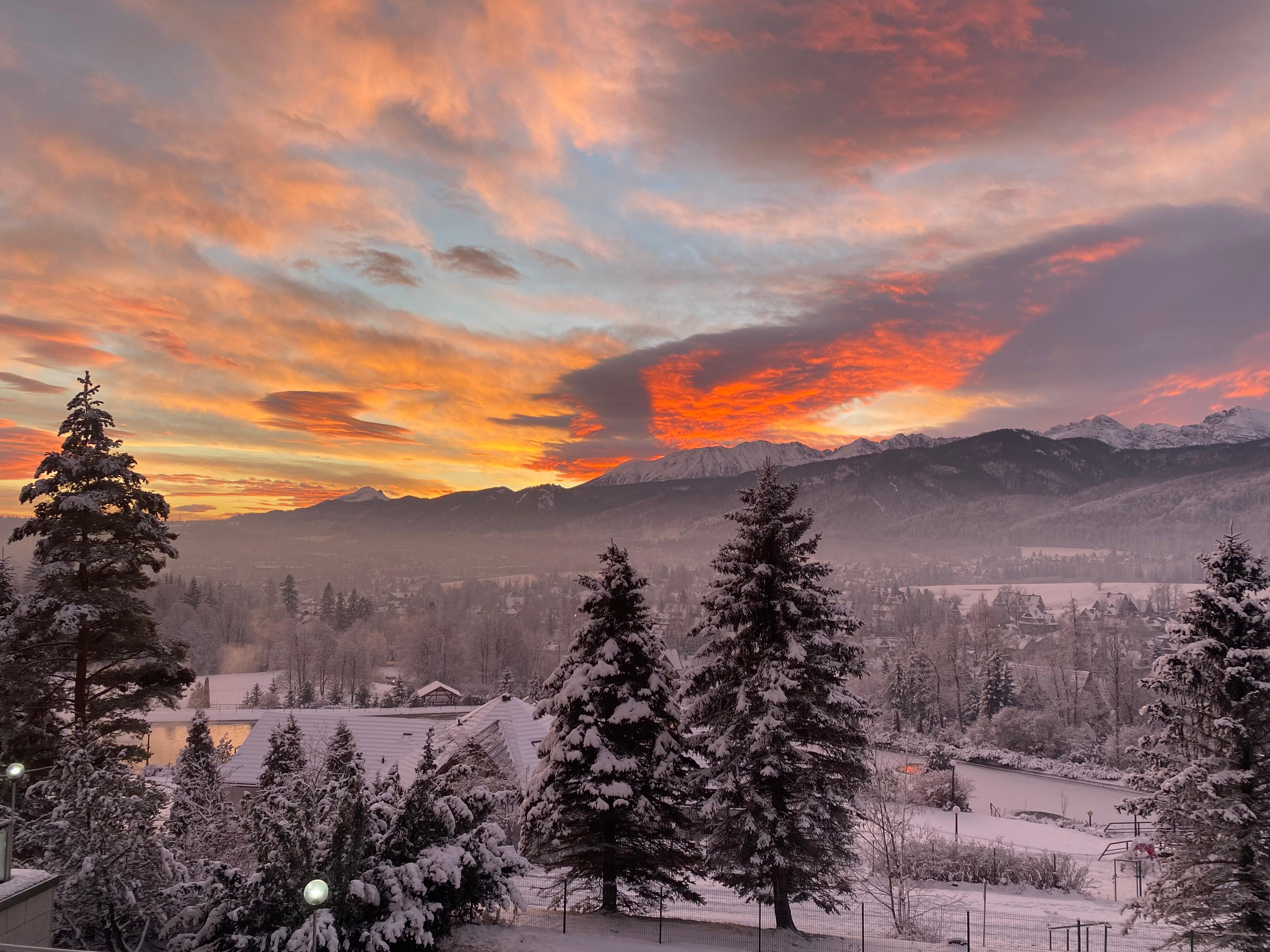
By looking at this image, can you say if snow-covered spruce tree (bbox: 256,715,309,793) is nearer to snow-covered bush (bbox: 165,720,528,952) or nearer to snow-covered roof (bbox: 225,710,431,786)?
snow-covered roof (bbox: 225,710,431,786)

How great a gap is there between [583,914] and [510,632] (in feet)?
331

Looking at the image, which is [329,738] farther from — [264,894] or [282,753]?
[264,894]

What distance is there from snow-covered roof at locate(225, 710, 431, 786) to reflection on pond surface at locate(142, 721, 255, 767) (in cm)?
2292

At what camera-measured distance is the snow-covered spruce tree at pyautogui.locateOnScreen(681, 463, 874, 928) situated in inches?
697

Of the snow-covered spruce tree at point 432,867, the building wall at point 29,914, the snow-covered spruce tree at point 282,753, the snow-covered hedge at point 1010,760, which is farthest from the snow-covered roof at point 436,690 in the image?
the building wall at point 29,914

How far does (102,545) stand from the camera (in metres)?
17.0

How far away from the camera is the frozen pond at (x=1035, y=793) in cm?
5047

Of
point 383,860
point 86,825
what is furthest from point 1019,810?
point 86,825

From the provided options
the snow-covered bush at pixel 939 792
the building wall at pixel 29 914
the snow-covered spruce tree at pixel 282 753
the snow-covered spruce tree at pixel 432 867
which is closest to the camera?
the building wall at pixel 29 914

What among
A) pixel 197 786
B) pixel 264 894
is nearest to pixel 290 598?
pixel 197 786

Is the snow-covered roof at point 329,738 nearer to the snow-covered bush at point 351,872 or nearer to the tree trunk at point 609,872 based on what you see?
the tree trunk at point 609,872

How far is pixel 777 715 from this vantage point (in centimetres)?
1767

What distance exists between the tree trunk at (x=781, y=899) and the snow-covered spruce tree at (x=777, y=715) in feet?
0.09

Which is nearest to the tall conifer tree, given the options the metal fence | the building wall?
the building wall
